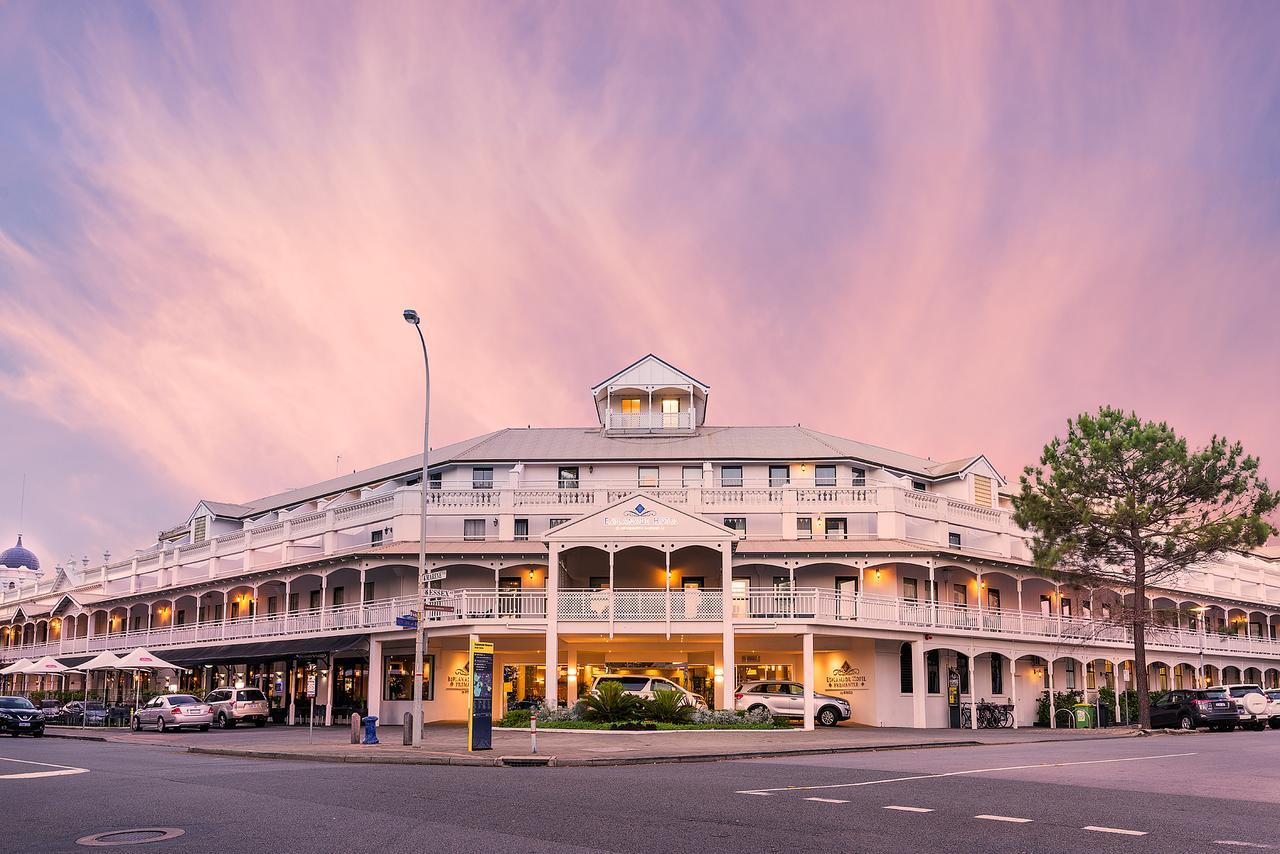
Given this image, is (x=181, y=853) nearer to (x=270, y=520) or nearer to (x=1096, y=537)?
(x=1096, y=537)

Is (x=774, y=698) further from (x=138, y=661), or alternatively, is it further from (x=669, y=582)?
(x=138, y=661)

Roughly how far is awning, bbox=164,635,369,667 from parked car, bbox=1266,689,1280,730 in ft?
111

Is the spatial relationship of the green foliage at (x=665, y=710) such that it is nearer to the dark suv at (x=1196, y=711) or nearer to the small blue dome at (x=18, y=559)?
the dark suv at (x=1196, y=711)

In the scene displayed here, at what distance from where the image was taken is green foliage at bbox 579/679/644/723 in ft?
107

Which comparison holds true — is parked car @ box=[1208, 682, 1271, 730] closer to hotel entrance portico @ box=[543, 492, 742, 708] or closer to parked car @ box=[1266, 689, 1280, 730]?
parked car @ box=[1266, 689, 1280, 730]

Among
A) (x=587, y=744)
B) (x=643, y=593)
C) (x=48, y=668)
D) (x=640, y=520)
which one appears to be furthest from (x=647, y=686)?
(x=48, y=668)

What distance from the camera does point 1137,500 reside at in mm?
40281

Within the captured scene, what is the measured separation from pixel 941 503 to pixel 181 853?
127ft

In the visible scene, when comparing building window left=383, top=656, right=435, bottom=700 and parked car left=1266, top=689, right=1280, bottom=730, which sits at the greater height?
building window left=383, top=656, right=435, bottom=700

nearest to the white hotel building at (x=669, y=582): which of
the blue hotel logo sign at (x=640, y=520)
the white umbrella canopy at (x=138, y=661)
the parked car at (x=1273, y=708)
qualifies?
the blue hotel logo sign at (x=640, y=520)

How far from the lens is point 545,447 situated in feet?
165

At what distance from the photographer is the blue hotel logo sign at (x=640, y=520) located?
37250mm

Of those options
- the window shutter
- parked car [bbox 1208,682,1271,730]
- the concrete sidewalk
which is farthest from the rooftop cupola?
parked car [bbox 1208,682,1271,730]

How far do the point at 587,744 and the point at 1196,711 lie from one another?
2550cm
